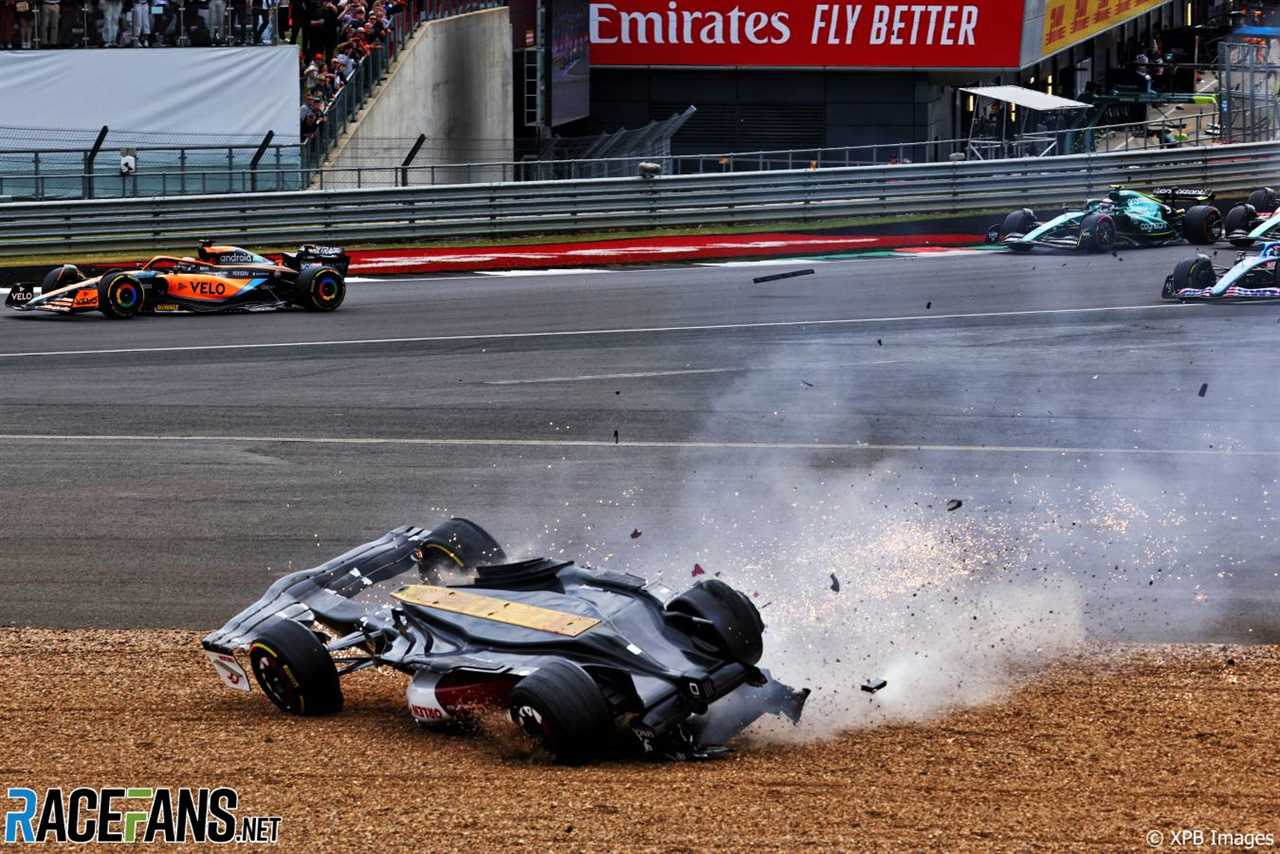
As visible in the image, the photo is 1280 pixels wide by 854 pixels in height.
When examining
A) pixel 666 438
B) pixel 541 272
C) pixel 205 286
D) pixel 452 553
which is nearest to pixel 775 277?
pixel 541 272

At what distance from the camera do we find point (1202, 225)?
2508 cm

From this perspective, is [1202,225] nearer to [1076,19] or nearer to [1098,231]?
[1098,231]

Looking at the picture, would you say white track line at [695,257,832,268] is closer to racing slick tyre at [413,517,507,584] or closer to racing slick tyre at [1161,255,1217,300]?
racing slick tyre at [1161,255,1217,300]

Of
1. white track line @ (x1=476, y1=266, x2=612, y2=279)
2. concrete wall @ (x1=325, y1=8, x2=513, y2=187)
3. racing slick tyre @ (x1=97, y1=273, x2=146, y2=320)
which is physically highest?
concrete wall @ (x1=325, y1=8, x2=513, y2=187)

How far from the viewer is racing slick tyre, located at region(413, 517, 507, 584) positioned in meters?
9.37

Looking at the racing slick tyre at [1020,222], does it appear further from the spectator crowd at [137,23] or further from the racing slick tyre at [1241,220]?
the spectator crowd at [137,23]

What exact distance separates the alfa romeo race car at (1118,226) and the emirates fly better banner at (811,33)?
15683 millimetres

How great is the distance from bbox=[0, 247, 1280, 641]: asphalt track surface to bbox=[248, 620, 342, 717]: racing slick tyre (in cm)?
206

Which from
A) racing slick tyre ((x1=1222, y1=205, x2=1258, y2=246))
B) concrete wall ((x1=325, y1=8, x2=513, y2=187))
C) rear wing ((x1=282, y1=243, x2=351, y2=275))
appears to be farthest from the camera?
concrete wall ((x1=325, y1=8, x2=513, y2=187))

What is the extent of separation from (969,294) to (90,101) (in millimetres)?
16390

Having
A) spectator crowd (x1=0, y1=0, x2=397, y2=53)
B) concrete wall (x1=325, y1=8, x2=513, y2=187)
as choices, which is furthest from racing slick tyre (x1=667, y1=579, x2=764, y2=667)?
spectator crowd (x1=0, y1=0, x2=397, y2=53)

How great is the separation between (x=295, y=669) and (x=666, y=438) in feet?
21.7

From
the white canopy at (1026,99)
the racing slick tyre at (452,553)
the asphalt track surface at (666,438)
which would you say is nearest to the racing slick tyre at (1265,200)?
the asphalt track surface at (666,438)

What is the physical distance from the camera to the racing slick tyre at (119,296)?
2094 centimetres
